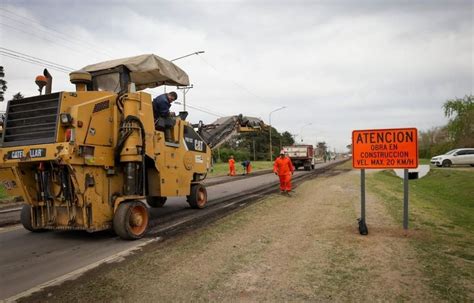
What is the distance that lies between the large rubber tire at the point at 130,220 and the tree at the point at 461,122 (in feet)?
150

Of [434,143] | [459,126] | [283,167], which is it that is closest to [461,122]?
[459,126]

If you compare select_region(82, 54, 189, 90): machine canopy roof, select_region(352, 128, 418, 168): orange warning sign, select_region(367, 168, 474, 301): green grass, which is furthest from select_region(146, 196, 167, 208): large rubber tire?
select_region(367, 168, 474, 301): green grass

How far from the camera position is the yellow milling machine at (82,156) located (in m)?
5.86

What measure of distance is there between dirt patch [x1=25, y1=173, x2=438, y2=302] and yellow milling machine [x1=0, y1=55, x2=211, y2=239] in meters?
1.21

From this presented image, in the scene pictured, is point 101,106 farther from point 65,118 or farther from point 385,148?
point 385,148

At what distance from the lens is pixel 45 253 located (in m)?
5.66

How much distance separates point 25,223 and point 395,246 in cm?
674

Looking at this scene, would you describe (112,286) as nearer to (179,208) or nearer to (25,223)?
(25,223)

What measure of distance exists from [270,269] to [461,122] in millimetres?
51090

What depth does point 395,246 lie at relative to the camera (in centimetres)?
557

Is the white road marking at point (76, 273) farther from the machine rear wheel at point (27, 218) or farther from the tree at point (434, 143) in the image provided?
the tree at point (434, 143)

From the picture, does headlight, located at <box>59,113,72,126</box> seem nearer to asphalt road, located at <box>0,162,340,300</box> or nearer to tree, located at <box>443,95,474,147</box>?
asphalt road, located at <box>0,162,340,300</box>

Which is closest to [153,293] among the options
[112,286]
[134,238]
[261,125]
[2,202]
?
[112,286]

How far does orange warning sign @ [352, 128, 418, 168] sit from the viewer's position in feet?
21.7
